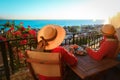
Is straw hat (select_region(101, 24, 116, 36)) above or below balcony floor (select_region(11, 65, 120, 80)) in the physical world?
above

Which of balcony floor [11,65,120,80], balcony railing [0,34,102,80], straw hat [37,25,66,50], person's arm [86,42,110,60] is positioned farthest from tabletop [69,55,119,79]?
balcony railing [0,34,102,80]

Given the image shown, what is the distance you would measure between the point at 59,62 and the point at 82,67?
0.39 meters

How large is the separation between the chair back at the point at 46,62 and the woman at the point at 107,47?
70 cm

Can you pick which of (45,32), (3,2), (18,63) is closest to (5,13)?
(3,2)

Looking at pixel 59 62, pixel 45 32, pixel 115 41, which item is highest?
pixel 45 32

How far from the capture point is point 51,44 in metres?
1.62

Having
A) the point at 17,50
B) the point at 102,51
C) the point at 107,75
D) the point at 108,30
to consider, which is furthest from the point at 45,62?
the point at 17,50

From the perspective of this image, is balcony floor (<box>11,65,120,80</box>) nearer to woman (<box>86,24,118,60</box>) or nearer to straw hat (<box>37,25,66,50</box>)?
woman (<box>86,24,118,60</box>)

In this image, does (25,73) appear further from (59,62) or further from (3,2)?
(3,2)

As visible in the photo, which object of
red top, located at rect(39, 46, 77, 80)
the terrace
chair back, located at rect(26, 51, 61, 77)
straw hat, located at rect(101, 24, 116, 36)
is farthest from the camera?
the terrace

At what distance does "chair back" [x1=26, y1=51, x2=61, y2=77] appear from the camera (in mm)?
1409

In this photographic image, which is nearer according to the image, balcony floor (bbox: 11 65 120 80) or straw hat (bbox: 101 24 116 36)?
straw hat (bbox: 101 24 116 36)

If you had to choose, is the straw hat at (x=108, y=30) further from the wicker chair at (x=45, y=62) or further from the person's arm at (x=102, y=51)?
the wicker chair at (x=45, y=62)

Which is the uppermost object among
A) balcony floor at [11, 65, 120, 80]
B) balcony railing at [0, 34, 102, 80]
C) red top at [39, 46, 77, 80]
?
red top at [39, 46, 77, 80]
